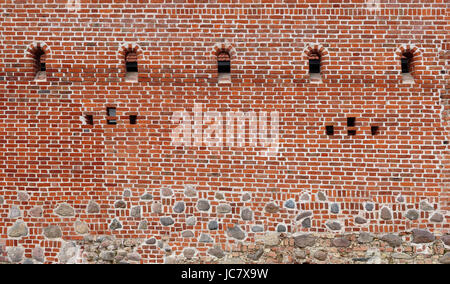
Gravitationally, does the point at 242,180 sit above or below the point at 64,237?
above

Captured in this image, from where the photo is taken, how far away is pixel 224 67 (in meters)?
4.68

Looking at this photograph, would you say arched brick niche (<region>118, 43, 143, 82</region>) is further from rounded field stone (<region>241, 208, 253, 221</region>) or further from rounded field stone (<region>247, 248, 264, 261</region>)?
rounded field stone (<region>247, 248, 264, 261</region>)

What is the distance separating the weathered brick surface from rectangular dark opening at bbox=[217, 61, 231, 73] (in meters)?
0.30

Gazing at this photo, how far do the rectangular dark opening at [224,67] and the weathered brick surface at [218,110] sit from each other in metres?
0.30

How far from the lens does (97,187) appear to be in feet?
14.1

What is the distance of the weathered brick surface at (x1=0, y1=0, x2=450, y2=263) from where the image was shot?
4.26 metres

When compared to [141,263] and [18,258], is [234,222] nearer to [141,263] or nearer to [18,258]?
[141,263]

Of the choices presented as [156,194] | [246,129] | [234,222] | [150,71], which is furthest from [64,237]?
[246,129]

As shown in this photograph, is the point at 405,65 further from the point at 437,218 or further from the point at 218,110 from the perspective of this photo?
the point at 218,110

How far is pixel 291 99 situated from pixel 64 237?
409 cm

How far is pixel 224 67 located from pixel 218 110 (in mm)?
841

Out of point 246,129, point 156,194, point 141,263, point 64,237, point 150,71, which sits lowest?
point 141,263

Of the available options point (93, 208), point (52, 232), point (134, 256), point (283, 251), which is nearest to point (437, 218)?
point (283, 251)

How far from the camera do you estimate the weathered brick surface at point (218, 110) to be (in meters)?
4.26
